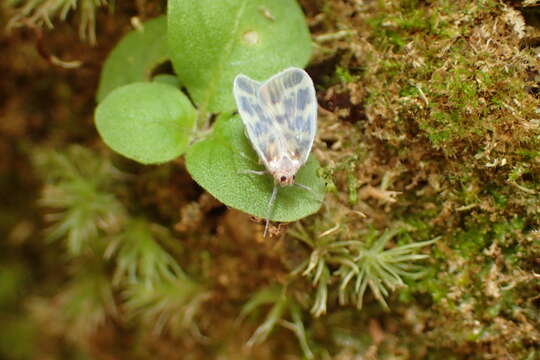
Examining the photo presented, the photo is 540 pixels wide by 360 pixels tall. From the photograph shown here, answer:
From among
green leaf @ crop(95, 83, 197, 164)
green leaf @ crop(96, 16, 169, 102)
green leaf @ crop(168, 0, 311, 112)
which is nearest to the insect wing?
green leaf @ crop(168, 0, 311, 112)

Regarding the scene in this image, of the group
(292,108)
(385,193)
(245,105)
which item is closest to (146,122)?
(245,105)

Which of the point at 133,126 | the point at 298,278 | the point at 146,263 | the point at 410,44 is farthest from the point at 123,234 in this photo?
the point at 410,44

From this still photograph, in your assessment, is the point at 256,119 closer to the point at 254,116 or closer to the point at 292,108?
the point at 254,116

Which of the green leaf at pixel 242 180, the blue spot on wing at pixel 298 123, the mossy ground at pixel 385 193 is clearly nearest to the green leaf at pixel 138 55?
the mossy ground at pixel 385 193

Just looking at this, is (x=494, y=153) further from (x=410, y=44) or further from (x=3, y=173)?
(x=3, y=173)

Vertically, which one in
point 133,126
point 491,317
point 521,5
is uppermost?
point 521,5

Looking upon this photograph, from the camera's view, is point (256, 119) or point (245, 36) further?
point (245, 36)
